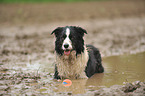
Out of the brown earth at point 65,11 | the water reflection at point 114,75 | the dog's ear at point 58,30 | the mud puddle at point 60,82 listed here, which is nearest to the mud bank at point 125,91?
the mud puddle at point 60,82

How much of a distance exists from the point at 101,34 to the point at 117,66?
32.3 feet

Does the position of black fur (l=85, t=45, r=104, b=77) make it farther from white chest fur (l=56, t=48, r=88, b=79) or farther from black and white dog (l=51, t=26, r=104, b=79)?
white chest fur (l=56, t=48, r=88, b=79)

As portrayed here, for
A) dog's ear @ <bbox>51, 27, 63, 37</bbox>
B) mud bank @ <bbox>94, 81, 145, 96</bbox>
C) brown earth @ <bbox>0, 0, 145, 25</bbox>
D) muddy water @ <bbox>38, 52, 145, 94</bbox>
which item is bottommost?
mud bank @ <bbox>94, 81, 145, 96</bbox>

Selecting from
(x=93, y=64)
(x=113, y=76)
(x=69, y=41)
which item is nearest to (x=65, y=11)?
(x=93, y=64)

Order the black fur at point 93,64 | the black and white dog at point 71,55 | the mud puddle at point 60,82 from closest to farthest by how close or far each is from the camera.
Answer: the mud puddle at point 60,82, the black and white dog at point 71,55, the black fur at point 93,64

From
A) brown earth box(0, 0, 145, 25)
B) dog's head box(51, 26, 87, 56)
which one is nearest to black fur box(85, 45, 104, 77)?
dog's head box(51, 26, 87, 56)

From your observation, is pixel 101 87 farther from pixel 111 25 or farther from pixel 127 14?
pixel 127 14

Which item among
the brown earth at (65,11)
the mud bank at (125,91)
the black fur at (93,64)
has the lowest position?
the mud bank at (125,91)

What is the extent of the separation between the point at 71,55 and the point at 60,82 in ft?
2.70

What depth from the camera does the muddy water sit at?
5.93m

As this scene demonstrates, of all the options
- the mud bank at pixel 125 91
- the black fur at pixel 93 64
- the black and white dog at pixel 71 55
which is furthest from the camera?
the black fur at pixel 93 64

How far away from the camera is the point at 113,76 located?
7172 millimetres

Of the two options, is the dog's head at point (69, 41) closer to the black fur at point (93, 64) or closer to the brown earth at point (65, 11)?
the black fur at point (93, 64)

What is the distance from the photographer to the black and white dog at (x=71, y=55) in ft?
22.3
